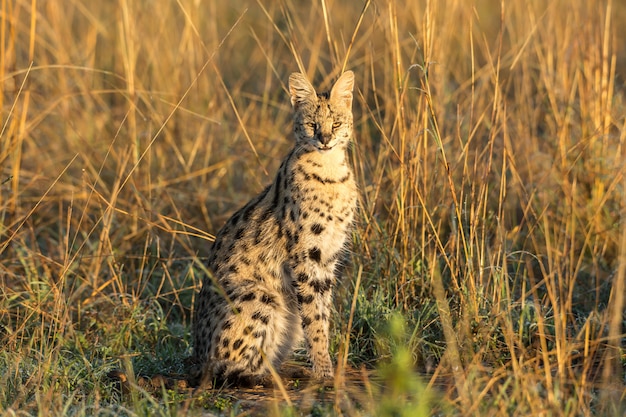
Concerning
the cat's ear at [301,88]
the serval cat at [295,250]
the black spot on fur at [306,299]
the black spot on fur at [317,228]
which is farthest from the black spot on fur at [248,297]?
the cat's ear at [301,88]

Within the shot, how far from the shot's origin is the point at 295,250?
448cm

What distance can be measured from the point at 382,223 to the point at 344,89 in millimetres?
945

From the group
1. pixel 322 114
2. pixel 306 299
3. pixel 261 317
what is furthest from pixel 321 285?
pixel 322 114

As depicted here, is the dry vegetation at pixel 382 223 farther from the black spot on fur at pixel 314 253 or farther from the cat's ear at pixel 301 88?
the black spot on fur at pixel 314 253

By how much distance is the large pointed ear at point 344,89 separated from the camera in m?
4.59

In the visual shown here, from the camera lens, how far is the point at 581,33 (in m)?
5.94

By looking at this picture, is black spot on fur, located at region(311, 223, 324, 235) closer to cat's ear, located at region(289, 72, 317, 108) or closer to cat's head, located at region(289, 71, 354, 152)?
cat's head, located at region(289, 71, 354, 152)

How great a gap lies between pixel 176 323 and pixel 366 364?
123 cm

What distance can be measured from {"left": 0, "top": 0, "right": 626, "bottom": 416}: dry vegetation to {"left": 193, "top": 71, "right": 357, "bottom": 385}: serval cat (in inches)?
10.2

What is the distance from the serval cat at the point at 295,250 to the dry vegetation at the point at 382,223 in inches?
10.2

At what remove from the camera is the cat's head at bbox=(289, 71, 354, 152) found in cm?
449

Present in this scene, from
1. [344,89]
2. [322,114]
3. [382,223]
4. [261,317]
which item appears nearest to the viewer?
[261,317]

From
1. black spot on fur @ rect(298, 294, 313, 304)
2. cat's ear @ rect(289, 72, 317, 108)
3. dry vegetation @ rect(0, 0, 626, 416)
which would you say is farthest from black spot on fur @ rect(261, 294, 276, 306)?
cat's ear @ rect(289, 72, 317, 108)

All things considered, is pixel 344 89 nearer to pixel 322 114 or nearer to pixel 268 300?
pixel 322 114
